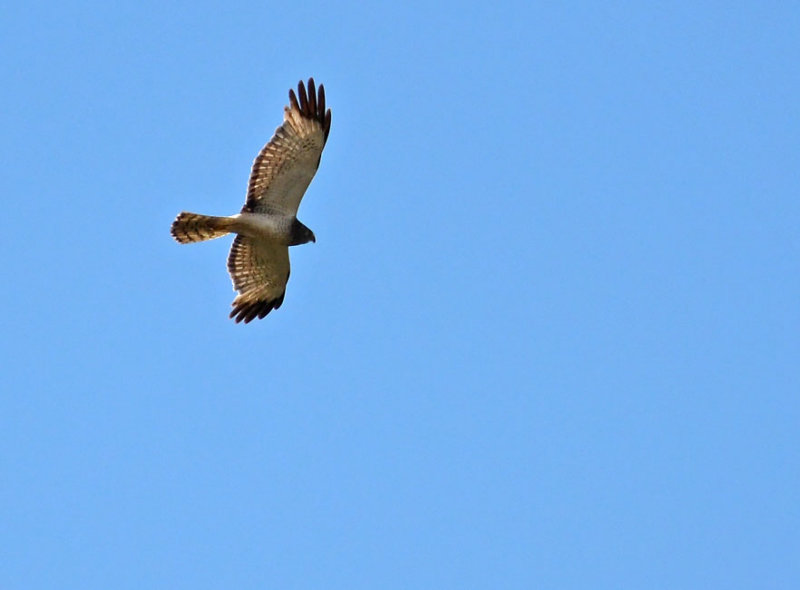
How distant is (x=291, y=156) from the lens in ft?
65.7

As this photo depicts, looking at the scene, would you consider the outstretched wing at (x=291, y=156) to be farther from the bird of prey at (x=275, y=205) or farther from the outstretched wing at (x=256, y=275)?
the outstretched wing at (x=256, y=275)

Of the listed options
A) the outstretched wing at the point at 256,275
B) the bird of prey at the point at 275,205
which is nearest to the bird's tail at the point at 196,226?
the bird of prey at the point at 275,205

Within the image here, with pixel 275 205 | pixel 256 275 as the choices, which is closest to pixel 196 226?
pixel 275 205

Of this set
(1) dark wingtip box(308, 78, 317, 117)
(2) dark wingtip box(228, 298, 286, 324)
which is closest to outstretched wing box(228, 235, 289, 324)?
(2) dark wingtip box(228, 298, 286, 324)

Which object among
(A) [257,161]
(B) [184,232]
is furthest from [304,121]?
(B) [184,232]

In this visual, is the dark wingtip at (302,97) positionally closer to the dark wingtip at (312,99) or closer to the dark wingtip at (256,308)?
the dark wingtip at (312,99)

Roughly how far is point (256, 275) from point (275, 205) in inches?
61.8

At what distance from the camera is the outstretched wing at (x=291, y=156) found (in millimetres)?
19828

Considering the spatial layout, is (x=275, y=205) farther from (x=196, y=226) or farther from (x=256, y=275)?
(x=256, y=275)

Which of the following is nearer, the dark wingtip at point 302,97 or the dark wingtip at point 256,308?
the dark wingtip at point 302,97

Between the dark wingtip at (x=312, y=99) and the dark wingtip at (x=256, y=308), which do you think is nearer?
the dark wingtip at (x=312, y=99)

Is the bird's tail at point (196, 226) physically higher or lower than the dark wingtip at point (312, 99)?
lower

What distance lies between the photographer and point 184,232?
20359 millimetres

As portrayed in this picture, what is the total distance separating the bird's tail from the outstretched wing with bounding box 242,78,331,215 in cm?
39
